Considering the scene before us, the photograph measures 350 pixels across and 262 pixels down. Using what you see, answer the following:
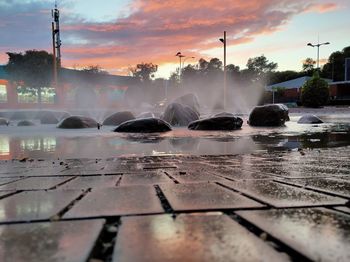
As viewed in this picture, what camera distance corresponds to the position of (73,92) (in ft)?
165

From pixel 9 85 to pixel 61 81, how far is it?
6332 mm

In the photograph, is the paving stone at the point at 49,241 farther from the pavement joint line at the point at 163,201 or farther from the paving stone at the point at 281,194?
the paving stone at the point at 281,194

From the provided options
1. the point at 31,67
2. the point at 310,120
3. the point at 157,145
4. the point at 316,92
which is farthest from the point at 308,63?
the point at 157,145

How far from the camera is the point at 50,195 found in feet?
7.46

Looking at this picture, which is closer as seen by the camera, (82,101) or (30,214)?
(30,214)

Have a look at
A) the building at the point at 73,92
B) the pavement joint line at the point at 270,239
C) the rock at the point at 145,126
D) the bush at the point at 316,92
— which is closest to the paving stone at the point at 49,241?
the pavement joint line at the point at 270,239

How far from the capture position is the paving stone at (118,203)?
5.81 feet

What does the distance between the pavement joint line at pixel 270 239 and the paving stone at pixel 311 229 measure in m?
0.02

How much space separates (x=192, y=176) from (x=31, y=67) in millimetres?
40097

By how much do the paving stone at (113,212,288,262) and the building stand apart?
124ft

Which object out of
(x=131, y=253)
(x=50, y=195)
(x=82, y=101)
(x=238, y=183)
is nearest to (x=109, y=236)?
(x=131, y=253)

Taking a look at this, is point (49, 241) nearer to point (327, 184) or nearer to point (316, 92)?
point (327, 184)

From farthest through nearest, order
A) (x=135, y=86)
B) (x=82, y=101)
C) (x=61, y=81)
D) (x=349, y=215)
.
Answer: (x=135, y=86) → (x=82, y=101) → (x=61, y=81) → (x=349, y=215)

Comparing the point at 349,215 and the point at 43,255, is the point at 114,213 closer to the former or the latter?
the point at 43,255
